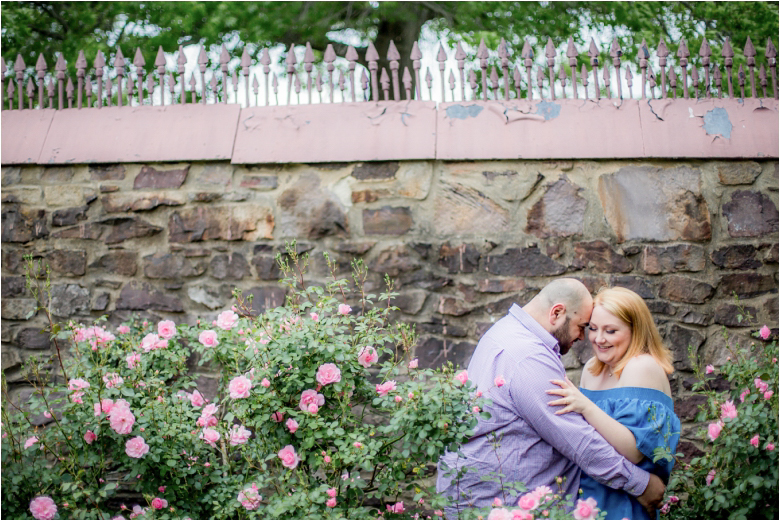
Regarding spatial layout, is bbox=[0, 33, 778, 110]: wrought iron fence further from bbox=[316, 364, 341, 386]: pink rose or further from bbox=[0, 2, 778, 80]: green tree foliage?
bbox=[0, 2, 778, 80]: green tree foliage

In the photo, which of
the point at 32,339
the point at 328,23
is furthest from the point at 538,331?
the point at 328,23

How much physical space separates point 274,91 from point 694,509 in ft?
8.63

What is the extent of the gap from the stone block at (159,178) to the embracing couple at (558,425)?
1811 millimetres

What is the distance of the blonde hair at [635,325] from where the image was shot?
91.6 inches

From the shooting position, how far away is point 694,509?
2.28 metres

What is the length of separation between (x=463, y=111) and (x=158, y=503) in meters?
2.16

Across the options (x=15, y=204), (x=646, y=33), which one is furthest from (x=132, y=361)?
(x=646, y=33)

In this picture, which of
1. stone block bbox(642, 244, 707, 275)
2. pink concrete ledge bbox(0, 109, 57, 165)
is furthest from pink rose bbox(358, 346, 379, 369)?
pink concrete ledge bbox(0, 109, 57, 165)

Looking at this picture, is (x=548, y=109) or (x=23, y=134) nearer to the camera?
(x=548, y=109)

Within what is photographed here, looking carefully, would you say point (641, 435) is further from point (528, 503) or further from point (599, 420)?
point (528, 503)

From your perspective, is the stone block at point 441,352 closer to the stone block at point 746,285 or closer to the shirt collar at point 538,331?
the shirt collar at point 538,331

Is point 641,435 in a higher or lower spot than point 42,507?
higher

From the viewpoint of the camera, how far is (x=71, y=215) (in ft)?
10.3

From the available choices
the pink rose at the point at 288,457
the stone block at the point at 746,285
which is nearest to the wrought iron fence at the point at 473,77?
the stone block at the point at 746,285
